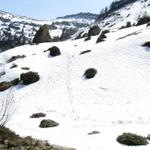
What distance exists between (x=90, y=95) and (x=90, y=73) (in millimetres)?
6417

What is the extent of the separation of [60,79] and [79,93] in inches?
285

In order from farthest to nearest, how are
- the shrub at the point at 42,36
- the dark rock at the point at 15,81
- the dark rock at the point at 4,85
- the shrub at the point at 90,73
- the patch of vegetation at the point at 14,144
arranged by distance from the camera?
the shrub at the point at 42,36
the dark rock at the point at 15,81
the dark rock at the point at 4,85
the shrub at the point at 90,73
the patch of vegetation at the point at 14,144

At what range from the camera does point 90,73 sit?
4812cm

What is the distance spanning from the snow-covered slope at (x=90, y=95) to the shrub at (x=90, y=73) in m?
0.75

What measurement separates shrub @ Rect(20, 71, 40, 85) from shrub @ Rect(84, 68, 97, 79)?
24.8ft

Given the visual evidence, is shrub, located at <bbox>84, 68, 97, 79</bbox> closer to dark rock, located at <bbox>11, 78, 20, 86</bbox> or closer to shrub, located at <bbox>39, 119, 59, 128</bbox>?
dark rock, located at <bbox>11, 78, 20, 86</bbox>

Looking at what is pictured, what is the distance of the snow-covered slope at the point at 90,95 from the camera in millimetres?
27516

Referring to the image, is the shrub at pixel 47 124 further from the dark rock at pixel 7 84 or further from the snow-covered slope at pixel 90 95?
the dark rock at pixel 7 84

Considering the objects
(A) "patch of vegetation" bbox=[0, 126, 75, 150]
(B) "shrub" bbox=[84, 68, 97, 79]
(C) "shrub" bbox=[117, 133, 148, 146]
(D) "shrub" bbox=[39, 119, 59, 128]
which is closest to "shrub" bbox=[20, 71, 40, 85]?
(B) "shrub" bbox=[84, 68, 97, 79]

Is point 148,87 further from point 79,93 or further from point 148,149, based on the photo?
point 148,149

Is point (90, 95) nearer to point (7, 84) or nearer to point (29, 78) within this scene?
point (29, 78)

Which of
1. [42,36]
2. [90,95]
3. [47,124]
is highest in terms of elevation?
[42,36]

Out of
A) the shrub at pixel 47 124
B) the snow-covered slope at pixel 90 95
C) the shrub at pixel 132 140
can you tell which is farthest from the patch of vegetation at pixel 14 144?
the shrub at pixel 47 124

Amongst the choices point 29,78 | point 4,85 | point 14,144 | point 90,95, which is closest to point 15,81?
point 4,85
